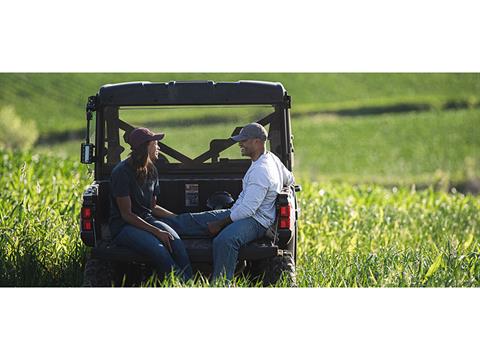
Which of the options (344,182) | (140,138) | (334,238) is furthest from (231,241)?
(344,182)

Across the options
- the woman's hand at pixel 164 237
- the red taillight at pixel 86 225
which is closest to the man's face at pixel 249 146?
the woman's hand at pixel 164 237

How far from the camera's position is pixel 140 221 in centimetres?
653

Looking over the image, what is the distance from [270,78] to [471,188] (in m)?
15.9

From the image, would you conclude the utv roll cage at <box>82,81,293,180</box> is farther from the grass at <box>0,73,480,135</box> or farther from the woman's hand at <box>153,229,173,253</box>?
the grass at <box>0,73,480,135</box>

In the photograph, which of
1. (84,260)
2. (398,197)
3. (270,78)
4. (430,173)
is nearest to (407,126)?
(270,78)

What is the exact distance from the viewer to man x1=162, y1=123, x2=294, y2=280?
21.3ft

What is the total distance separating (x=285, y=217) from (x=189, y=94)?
159cm

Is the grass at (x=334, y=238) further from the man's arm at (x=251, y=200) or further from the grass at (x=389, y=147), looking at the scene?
the grass at (x=389, y=147)

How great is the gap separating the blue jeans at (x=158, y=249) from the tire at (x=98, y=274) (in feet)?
1.10

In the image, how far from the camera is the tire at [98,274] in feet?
22.2

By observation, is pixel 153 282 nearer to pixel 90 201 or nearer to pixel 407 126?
pixel 90 201

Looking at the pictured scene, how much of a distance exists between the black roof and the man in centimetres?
91

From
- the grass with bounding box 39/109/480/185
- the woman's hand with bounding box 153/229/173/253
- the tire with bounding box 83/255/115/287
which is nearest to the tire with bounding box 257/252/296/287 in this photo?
the woman's hand with bounding box 153/229/173/253

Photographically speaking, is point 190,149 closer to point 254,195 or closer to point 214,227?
point 214,227
